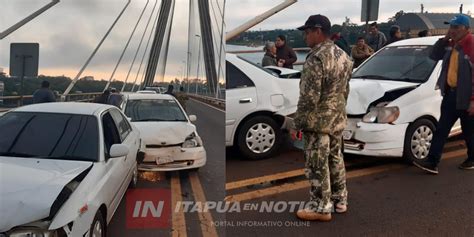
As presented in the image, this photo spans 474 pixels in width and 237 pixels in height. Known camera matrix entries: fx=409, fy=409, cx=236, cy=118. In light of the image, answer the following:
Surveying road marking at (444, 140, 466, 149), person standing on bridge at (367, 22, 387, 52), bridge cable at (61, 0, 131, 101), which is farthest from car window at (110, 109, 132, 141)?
road marking at (444, 140, 466, 149)

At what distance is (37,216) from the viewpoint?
1815 mm

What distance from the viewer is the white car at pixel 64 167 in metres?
1.85

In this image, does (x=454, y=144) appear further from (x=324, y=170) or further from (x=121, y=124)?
(x=121, y=124)

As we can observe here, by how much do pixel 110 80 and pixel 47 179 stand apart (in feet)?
2.45

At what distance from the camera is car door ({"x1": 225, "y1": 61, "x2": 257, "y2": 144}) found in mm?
2295

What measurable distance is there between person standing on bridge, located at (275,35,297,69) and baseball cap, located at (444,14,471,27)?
0.93 m

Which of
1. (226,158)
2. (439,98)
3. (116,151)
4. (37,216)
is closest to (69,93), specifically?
(116,151)

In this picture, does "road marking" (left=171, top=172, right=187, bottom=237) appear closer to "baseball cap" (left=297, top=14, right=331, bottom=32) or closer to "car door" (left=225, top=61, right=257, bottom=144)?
"car door" (left=225, top=61, right=257, bottom=144)

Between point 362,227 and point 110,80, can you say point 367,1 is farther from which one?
point 110,80

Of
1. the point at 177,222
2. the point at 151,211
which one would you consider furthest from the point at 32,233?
the point at 177,222

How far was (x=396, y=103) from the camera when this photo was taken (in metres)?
3.06

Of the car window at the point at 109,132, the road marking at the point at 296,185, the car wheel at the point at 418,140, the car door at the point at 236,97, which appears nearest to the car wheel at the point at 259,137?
the car door at the point at 236,97

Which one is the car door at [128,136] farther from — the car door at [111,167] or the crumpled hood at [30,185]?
the crumpled hood at [30,185]

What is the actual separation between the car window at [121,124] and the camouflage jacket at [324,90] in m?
1.21
